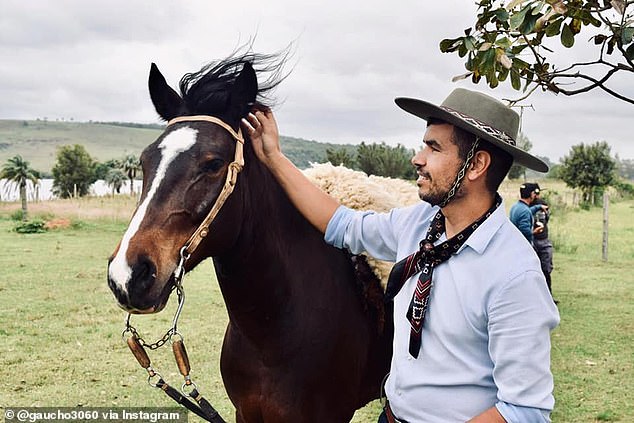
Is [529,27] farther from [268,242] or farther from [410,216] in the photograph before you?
[268,242]

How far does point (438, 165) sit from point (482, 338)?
59 cm

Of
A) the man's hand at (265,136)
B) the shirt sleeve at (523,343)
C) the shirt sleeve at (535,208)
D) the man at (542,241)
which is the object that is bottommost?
the man at (542,241)

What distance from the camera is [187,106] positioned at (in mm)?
2639

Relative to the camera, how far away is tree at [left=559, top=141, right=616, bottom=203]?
3209 centimetres

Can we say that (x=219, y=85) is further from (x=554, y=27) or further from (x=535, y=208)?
(x=535, y=208)

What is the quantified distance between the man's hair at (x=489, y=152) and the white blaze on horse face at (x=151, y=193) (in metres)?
1.03

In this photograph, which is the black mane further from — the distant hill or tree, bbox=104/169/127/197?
the distant hill

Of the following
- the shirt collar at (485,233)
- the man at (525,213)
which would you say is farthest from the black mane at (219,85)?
the man at (525,213)

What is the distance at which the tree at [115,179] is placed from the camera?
59.7 meters

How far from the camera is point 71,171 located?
5484 centimetres

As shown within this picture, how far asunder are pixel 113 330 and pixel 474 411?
731cm

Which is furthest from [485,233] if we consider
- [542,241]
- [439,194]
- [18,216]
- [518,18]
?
[18,216]

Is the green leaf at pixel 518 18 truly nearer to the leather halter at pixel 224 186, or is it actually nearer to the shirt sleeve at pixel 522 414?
the leather halter at pixel 224 186

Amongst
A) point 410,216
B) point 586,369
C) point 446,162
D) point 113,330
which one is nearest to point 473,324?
point 446,162
